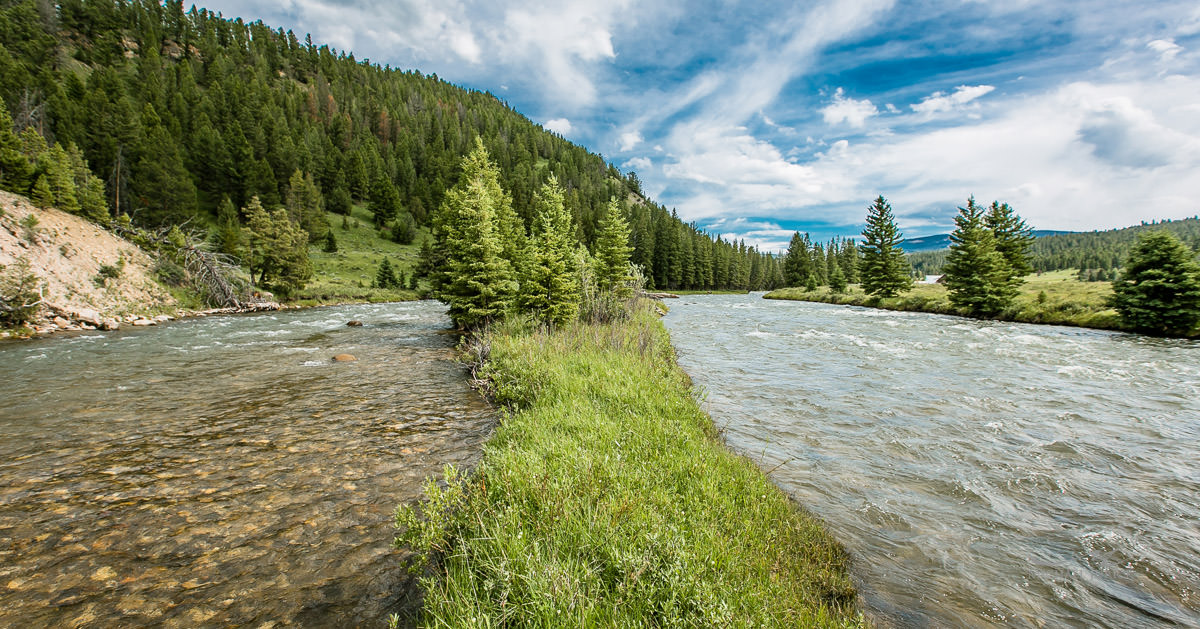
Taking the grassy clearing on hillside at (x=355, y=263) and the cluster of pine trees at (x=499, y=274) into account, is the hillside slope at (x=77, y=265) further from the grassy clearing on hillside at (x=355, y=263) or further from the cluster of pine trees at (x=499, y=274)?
the cluster of pine trees at (x=499, y=274)

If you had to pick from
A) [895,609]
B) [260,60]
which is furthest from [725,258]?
[260,60]

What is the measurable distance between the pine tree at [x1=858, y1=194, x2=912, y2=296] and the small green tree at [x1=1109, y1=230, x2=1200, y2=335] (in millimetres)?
24710

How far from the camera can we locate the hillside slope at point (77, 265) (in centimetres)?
2089

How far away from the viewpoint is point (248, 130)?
83062 millimetres

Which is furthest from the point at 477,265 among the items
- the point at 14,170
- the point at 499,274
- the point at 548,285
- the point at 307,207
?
the point at 307,207

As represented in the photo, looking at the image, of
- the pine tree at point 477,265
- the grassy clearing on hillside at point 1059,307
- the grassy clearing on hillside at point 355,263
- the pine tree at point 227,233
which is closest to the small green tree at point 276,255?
the pine tree at point 227,233

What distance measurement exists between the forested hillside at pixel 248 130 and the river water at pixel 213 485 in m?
28.6

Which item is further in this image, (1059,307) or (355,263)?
(355,263)

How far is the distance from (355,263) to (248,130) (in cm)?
4845

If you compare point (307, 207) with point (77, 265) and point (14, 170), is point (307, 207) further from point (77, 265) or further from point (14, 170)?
point (77, 265)

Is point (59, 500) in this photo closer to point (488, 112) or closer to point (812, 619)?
point (812, 619)

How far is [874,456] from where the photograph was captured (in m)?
7.35

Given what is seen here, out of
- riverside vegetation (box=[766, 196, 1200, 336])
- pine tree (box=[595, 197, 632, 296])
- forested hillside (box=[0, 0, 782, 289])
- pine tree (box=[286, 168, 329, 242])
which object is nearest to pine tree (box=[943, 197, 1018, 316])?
riverside vegetation (box=[766, 196, 1200, 336])

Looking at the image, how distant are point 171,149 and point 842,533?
8813 cm
